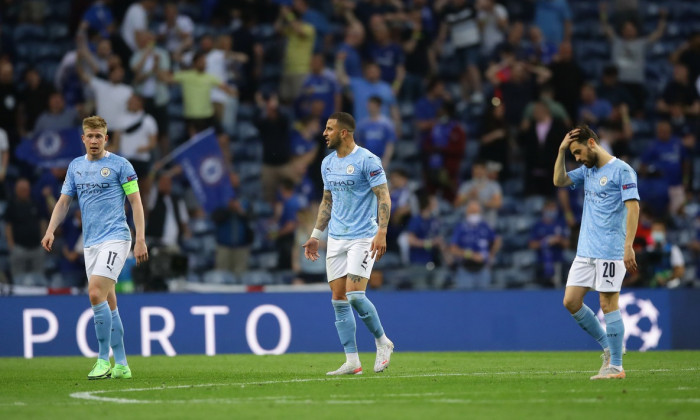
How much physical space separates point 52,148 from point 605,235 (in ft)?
38.6

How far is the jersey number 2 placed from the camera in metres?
10.8

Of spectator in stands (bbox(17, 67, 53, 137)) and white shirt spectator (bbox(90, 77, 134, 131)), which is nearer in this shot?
white shirt spectator (bbox(90, 77, 134, 131))

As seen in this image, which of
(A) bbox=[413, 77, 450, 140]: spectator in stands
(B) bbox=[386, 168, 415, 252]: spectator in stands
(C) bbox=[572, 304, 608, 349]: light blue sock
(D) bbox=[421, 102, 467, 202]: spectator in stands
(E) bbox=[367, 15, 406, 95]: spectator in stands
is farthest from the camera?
(E) bbox=[367, 15, 406, 95]: spectator in stands

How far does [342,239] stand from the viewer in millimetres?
11609

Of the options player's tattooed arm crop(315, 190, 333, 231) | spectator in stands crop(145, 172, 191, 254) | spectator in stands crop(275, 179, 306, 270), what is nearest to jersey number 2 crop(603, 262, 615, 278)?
player's tattooed arm crop(315, 190, 333, 231)

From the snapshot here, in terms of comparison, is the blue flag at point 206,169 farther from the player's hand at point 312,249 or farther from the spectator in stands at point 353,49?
the player's hand at point 312,249

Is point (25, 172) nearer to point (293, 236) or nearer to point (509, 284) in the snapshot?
point (293, 236)

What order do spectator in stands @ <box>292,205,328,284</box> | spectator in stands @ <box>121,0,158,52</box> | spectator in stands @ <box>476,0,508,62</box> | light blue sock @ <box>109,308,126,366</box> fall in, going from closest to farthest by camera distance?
light blue sock @ <box>109,308,126,366</box>, spectator in stands @ <box>292,205,328,284</box>, spectator in stands @ <box>121,0,158,52</box>, spectator in stands @ <box>476,0,508,62</box>

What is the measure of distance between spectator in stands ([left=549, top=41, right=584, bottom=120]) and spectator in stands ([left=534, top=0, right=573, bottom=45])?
1379mm

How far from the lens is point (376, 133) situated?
20.5m

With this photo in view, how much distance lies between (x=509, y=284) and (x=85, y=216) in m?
8.39

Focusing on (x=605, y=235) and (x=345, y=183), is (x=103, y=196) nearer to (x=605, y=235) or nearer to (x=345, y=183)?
(x=345, y=183)

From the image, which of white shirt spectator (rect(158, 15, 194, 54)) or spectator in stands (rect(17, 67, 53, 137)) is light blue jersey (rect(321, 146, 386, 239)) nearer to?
spectator in stands (rect(17, 67, 53, 137))

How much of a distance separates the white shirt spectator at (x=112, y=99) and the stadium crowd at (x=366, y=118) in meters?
0.02
